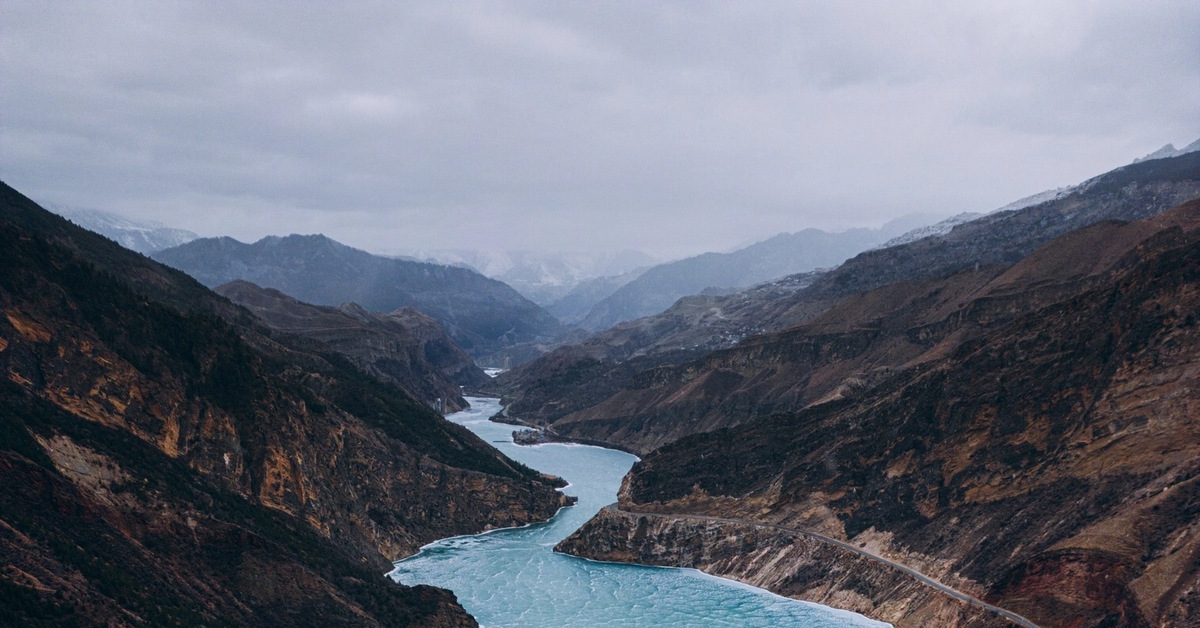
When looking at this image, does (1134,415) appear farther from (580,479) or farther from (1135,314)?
(580,479)

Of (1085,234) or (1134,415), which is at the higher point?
(1085,234)

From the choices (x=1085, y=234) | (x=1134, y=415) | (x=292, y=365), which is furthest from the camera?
(x=1085, y=234)

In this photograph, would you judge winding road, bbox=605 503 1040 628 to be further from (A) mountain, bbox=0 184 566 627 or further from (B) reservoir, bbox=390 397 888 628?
(A) mountain, bbox=0 184 566 627

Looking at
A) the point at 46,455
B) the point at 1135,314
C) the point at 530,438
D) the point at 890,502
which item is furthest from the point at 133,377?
the point at 530,438

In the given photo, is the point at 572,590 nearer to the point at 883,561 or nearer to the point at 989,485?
the point at 883,561

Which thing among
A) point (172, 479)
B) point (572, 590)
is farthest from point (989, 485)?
point (172, 479)

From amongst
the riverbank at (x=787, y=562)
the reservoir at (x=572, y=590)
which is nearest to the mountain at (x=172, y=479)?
the reservoir at (x=572, y=590)

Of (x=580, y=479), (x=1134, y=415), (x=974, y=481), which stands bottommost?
(x=580, y=479)
